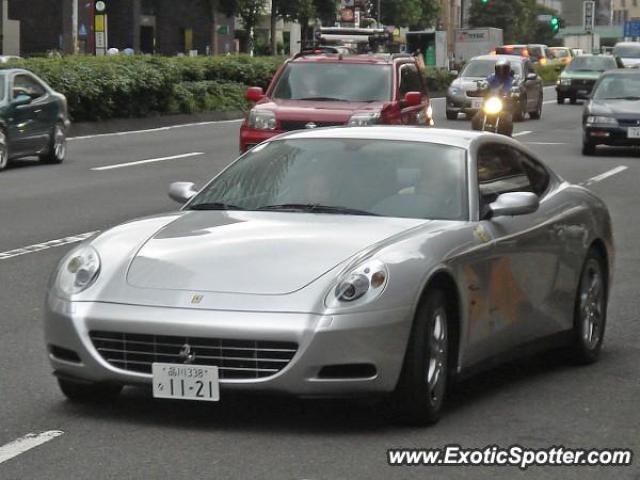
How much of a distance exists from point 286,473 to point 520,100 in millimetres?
36631

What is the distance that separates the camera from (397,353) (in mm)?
7027

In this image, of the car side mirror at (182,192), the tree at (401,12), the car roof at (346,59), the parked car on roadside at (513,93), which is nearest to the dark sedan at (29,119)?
the car roof at (346,59)

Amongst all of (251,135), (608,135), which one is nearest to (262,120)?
(251,135)

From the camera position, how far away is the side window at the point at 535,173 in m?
9.09

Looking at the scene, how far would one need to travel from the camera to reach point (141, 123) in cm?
3491

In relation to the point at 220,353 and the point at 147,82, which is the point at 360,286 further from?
the point at 147,82

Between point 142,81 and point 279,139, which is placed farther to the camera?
point 142,81

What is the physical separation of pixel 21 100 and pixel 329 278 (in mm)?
18174

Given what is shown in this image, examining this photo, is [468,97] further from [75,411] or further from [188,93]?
[75,411]

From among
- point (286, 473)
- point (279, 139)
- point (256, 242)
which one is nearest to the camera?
point (286, 473)

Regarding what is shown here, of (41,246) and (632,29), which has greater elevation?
(41,246)

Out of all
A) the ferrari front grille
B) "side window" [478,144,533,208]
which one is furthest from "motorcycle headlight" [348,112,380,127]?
the ferrari front grille

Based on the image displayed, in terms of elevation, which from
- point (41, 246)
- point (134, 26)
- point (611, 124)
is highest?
point (41, 246)

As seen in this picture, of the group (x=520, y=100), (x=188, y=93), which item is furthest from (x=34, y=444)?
(x=520, y=100)
